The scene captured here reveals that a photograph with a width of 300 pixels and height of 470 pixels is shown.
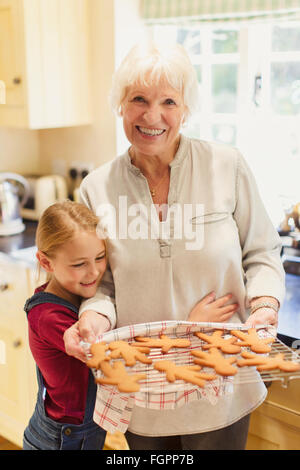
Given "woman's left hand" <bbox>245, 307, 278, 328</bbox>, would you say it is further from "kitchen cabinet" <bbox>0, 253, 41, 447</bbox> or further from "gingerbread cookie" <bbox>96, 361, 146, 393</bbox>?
"kitchen cabinet" <bbox>0, 253, 41, 447</bbox>

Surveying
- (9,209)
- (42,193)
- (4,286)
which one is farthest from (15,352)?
(42,193)

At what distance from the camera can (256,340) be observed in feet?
3.68

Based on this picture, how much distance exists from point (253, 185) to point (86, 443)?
81 cm

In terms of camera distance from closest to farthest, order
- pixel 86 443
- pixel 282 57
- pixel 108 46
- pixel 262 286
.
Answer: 1. pixel 262 286
2. pixel 86 443
3. pixel 282 57
4. pixel 108 46

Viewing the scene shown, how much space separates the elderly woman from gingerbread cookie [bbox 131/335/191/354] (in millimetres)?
76

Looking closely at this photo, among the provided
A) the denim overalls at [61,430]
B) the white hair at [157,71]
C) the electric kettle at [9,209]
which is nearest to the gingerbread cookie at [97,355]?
the denim overalls at [61,430]

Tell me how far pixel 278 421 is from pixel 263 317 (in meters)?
0.52

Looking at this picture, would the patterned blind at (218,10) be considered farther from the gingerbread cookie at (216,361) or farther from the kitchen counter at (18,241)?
the gingerbread cookie at (216,361)

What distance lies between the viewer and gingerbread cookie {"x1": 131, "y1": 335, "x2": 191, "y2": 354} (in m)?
1.14

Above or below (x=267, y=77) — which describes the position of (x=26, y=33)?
above

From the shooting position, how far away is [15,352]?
207 cm

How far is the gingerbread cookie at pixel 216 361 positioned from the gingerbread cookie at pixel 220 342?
0.01 metres
